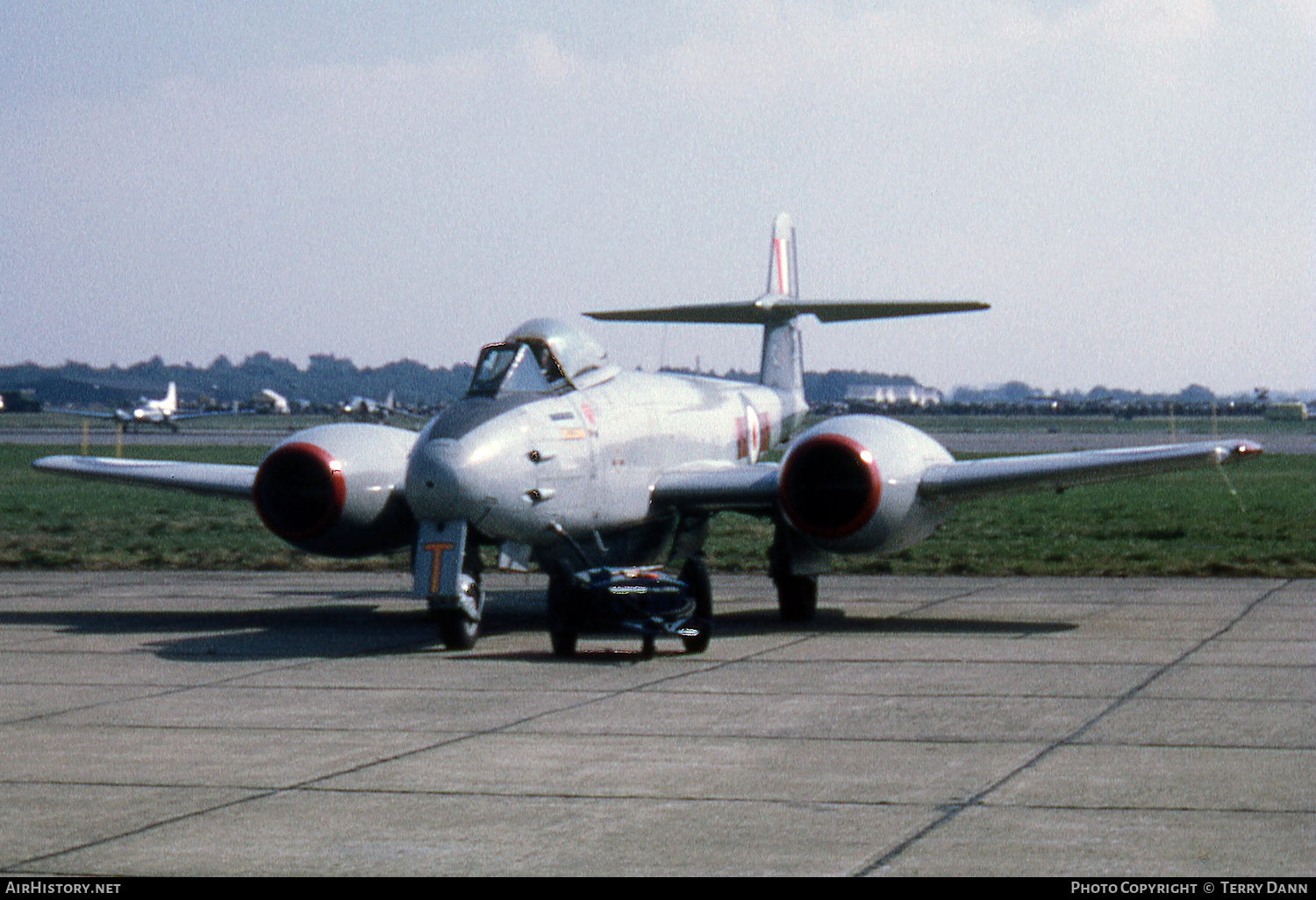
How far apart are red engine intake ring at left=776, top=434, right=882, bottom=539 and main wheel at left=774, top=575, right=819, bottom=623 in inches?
52.2

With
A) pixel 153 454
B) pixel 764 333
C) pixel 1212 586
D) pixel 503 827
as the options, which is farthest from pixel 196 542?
pixel 153 454

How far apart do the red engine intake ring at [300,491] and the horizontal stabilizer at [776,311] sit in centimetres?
528

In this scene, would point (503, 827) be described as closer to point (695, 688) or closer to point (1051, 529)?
point (695, 688)

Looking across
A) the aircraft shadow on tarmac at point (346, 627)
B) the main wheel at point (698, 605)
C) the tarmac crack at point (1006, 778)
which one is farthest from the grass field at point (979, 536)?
the tarmac crack at point (1006, 778)

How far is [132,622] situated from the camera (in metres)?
16.9

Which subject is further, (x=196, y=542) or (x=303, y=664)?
(x=196, y=542)

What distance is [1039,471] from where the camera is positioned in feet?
51.8

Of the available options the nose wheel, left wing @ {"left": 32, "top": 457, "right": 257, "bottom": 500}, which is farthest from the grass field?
left wing @ {"left": 32, "top": 457, "right": 257, "bottom": 500}

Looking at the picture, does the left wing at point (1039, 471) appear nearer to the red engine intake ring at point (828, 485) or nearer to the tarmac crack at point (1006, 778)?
the red engine intake ring at point (828, 485)

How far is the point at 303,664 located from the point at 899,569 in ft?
42.3

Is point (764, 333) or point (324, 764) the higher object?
point (764, 333)

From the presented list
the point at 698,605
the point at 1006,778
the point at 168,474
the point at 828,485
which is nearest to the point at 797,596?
the point at 828,485

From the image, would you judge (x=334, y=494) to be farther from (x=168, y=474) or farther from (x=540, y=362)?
(x=168, y=474)

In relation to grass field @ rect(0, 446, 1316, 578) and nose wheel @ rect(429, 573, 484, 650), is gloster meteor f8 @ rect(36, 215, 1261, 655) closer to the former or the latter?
nose wheel @ rect(429, 573, 484, 650)
